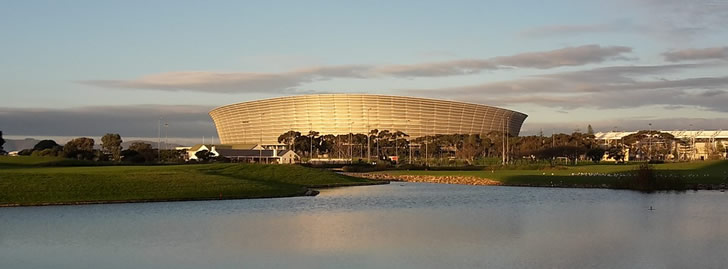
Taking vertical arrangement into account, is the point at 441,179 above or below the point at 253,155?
below

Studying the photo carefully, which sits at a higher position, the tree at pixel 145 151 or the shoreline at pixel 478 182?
the tree at pixel 145 151

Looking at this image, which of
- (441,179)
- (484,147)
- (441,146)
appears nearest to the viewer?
(441,179)

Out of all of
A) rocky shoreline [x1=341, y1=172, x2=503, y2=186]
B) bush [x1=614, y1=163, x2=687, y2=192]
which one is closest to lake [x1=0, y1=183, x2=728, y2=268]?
bush [x1=614, y1=163, x2=687, y2=192]

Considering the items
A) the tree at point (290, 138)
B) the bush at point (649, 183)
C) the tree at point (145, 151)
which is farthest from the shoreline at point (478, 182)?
the tree at point (290, 138)

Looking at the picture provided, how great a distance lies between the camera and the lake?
20.0m

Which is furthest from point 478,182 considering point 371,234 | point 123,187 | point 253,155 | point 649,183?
point 253,155

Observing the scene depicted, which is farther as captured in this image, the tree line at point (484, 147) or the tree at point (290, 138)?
the tree at point (290, 138)

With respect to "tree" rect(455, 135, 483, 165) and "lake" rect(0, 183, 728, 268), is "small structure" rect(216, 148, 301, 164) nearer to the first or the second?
"tree" rect(455, 135, 483, 165)

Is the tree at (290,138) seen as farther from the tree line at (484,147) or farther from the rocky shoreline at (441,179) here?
the rocky shoreline at (441,179)

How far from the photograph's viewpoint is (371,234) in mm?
25906

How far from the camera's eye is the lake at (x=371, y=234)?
20000mm

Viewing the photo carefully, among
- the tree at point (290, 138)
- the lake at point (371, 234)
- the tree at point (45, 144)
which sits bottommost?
the lake at point (371, 234)

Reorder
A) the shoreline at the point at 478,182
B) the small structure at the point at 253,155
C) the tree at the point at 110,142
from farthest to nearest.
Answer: the small structure at the point at 253,155, the tree at the point at 110,142, the shoreline at the point at 478,182

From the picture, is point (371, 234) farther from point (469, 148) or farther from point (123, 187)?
point (469, 148)
